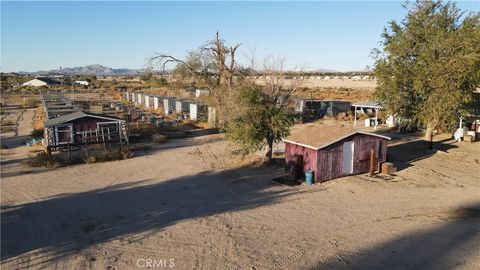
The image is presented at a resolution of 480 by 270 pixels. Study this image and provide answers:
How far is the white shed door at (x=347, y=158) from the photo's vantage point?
19.5 meters

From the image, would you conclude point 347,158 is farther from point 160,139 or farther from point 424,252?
point 160,139

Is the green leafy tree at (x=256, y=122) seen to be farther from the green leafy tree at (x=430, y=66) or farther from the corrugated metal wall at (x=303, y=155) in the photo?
the green leafy tree at (x=430, y=66)

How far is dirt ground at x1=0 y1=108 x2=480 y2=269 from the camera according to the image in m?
11.0

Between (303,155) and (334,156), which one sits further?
(303,155)

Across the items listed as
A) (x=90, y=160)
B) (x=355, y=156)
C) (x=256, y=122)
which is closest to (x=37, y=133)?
(x=90, y=160)

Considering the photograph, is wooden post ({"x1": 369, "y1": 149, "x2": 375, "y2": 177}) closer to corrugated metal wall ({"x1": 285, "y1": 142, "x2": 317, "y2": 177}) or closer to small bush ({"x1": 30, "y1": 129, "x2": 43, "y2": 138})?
corrugated metal wall ({"x1": 285, "y1": 142, "x2": 317, "y2": 177})

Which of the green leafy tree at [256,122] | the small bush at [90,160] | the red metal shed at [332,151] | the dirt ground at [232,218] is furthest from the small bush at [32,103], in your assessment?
the red metal shed at [332,151]

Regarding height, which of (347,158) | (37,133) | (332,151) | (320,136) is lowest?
(37,133)

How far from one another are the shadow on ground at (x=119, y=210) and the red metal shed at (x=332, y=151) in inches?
72.4

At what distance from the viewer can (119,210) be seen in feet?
48.6

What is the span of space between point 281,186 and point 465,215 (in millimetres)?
7728

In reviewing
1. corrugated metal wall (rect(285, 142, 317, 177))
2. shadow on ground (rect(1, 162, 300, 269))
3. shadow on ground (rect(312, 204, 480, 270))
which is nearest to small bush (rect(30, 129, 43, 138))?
shadow on ground (rect(1, 162, 300, 269))

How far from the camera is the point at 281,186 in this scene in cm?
1825

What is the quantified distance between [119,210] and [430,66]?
859 inches
